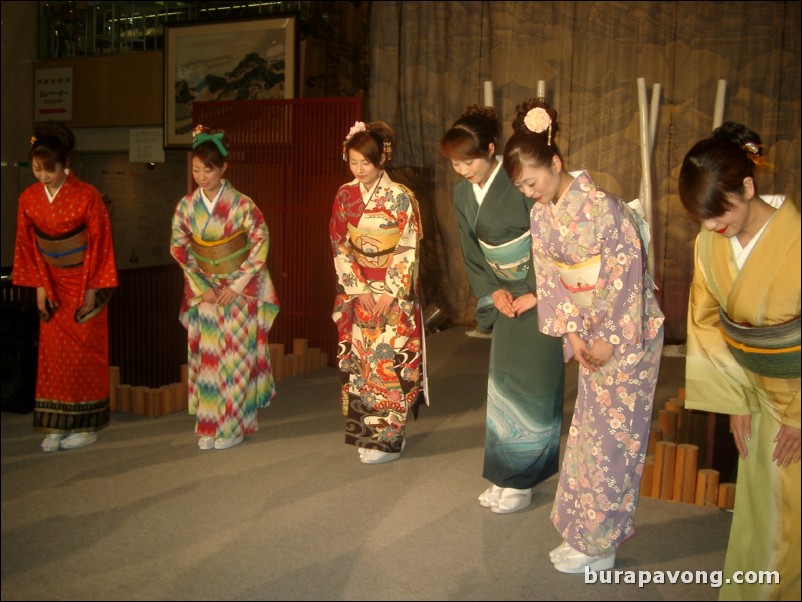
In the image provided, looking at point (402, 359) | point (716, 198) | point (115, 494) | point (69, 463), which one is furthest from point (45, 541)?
point (716, 198)

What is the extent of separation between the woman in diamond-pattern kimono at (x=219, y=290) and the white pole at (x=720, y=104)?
383cm

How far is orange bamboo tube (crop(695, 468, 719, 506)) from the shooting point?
327 centimetres

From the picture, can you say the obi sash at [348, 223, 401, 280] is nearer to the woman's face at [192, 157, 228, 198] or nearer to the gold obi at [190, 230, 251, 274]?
the gold obi at [190, 230, 251, 274]

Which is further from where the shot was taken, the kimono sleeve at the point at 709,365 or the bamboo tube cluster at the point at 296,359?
the bamboo tube cluster at the point at 296,359

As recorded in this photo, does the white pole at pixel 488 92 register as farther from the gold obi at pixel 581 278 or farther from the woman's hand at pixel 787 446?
the woman's hand at pixel 787 446

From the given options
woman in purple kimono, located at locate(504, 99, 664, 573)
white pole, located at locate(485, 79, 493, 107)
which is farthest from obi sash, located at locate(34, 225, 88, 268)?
white pole, located at locate(485, 79, 493, 107)

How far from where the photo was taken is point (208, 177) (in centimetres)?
395

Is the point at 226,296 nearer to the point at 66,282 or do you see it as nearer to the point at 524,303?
the point at 66,282

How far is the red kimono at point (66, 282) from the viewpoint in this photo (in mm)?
Result: 3914

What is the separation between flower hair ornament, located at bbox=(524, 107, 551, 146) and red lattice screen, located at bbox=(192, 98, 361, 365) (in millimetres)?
3245

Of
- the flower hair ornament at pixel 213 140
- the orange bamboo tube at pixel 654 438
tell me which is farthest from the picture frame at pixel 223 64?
the orange bamboo tube at pixel 654 438

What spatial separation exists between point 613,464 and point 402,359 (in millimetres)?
1430

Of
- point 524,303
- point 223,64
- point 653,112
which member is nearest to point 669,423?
point 524,303

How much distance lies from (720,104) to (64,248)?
4.75 metres
